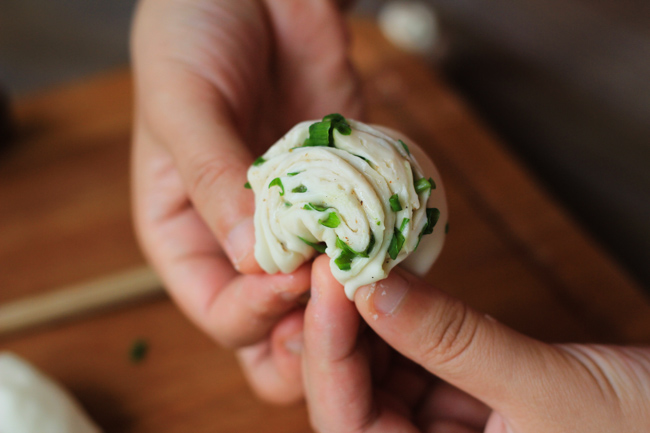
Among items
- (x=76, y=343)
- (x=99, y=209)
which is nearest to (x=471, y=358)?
(x=76, y=343)

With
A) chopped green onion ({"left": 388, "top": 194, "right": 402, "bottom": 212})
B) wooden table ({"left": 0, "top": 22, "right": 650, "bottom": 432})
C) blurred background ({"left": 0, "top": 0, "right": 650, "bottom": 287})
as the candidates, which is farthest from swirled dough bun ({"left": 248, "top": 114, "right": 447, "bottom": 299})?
blurred background ({"left": 0, "top": 0, "right": 650, "bottom": 287})

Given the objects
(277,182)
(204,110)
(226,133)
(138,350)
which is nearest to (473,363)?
(277,182)

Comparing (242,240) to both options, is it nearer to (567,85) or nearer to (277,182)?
(277,182)

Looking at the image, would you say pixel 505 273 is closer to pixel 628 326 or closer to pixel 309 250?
pixel 628 326

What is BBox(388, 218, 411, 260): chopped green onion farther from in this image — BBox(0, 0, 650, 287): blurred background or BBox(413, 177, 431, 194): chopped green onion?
BBox(0, 0, 650, 287): blurred background

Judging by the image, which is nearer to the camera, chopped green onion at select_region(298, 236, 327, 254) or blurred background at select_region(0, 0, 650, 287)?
chopped green onion at select_region(298, 236, 327, 254)

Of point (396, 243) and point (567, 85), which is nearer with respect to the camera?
point (396, 243)
